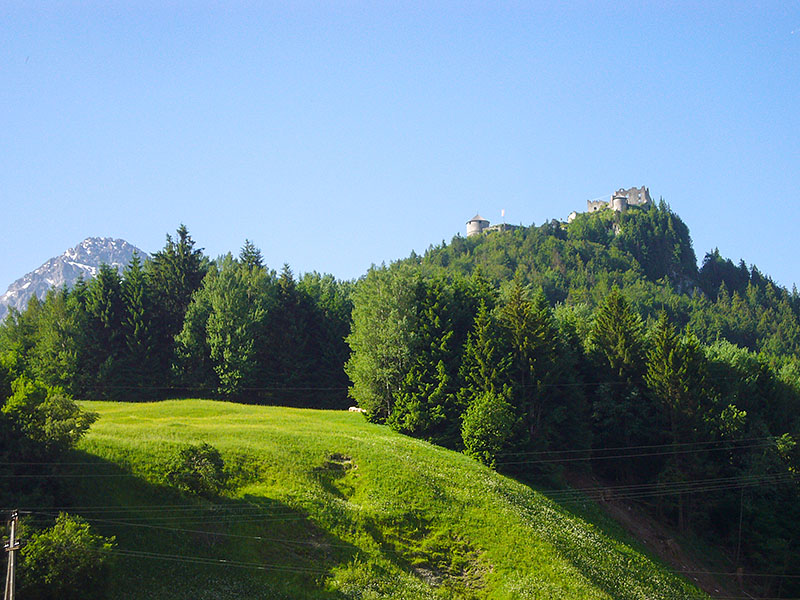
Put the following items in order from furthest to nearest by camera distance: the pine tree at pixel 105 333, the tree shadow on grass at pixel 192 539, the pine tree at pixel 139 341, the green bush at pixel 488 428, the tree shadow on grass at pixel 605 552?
the pine tree at pixel 139 341 < the pine tree at pixel 105 333 < the green bush at pixel 488 428 < the tree shadow on grass at pixel 605 552 < the tree shadow on grass at pixel 192 539

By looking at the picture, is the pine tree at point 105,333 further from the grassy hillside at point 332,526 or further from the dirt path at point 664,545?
the dirt path at point 664,545

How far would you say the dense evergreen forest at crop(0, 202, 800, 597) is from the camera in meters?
59.6

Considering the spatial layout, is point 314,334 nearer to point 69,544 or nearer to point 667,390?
point 667,390

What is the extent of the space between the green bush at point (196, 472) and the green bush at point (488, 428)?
70.6 ft

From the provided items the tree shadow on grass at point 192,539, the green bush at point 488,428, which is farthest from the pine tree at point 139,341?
the green bush at point 488,428

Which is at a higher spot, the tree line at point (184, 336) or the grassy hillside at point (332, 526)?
the tree line at point (184, 336)

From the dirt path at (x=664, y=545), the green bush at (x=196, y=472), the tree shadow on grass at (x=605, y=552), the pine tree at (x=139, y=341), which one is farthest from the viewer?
the pine tree at (x=139, y=341)

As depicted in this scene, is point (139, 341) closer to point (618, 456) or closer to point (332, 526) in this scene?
point (332, 526)

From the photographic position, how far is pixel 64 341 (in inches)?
2746

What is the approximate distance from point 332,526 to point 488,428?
17.6 meters

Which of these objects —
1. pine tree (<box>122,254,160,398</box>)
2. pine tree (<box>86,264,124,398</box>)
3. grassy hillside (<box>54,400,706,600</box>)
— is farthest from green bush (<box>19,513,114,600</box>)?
pine tree (<box>122,254,160,398</box>)

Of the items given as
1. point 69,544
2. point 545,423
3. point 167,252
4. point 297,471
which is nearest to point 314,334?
point 167,252

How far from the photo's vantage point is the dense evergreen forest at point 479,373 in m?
59.6

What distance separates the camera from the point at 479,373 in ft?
197
